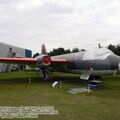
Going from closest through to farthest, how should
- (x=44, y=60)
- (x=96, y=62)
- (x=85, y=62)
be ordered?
(x=96, y=62) < (x=85, y=62) < (x=44, y=60)

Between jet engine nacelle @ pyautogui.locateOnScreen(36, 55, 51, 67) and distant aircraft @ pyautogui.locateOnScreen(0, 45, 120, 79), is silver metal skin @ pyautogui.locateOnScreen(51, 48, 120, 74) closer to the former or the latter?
distant aircraft @ pyautogui.locateOnScreen(0, 45, 120, 79)

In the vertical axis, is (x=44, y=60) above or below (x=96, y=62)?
above

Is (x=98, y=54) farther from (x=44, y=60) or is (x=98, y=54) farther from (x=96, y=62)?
(x=44, y=60)

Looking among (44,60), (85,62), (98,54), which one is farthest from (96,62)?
(44,60)

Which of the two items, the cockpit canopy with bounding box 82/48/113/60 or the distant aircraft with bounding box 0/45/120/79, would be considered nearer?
the distant aircraft with bounding box 0/45/120/79

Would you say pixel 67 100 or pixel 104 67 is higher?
pixel 104 67

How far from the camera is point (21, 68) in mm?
61938

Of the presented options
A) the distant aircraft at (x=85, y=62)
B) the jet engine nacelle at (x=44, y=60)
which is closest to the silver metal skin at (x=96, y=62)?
the distant aircraft at (x=85, y=62)

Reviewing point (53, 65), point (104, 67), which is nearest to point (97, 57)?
point (104, 67)

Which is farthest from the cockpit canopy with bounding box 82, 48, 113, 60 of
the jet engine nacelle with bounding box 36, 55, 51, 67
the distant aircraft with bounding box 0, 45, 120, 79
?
the jet engine nacelle with bounding box 36, 55, 51, 67

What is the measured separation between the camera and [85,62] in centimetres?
1864

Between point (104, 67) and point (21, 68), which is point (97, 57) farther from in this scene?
point (21, 68)

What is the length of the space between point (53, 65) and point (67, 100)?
1268 centimetres

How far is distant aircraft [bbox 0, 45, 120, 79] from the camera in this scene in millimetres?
17125
